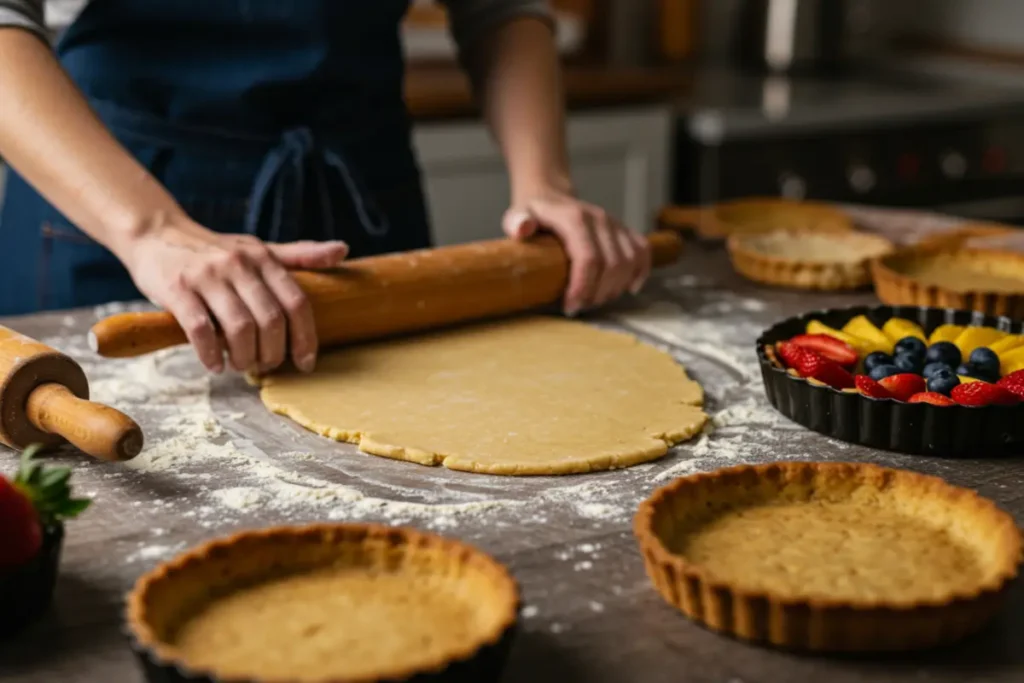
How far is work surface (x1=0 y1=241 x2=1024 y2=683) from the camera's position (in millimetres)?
872

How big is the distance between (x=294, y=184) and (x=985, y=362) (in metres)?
1.01

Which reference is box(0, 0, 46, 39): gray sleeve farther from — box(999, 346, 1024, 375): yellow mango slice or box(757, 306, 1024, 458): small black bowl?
box(999, 346, 1024, 375): yellow mango slice

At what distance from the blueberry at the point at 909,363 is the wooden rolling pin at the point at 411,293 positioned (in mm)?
545

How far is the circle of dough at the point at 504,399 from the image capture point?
4.12ft

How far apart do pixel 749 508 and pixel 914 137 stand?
2643 mm

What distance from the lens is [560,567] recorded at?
1015 mm

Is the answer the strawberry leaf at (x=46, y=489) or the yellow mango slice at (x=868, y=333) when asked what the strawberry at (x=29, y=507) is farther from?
the yellow mango slice at (x=868, y=333)

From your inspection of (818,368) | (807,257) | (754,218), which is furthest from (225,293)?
(754,218)

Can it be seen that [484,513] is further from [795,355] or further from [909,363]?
[909,363]

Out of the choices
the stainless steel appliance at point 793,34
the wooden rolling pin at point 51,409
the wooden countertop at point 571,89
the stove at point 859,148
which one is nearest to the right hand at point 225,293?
the wooden rolling pin at point 51,409

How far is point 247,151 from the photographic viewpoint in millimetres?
1806

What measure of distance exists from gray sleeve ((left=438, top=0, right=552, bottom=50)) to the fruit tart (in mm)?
1371

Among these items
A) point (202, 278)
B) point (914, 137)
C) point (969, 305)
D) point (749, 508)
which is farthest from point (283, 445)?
point (914, 137)

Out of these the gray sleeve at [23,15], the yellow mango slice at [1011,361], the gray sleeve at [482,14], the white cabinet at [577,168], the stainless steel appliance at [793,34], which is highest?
the gray sleeve at [23,15]
